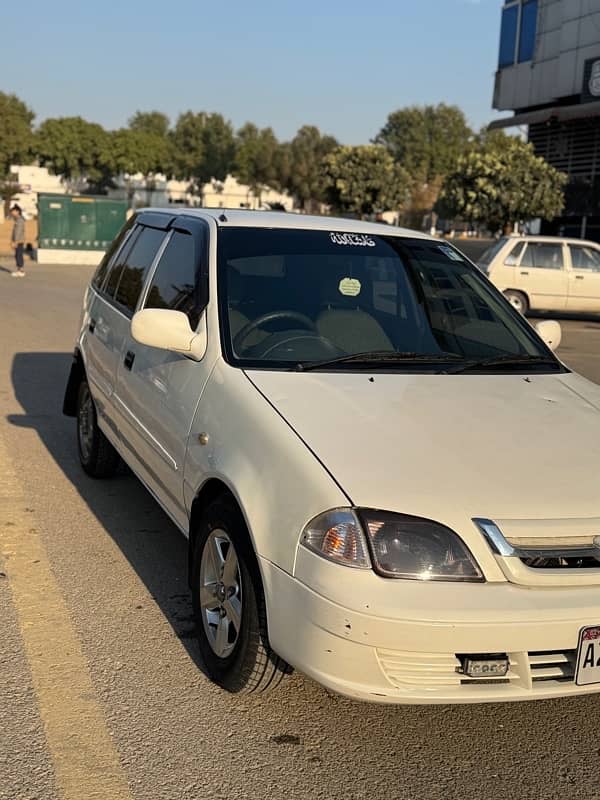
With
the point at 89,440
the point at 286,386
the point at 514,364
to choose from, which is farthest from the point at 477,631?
the point at 89,440

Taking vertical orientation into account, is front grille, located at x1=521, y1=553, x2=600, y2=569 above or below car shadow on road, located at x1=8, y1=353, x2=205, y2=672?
above

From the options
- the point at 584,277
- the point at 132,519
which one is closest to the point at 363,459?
the point at 132,519

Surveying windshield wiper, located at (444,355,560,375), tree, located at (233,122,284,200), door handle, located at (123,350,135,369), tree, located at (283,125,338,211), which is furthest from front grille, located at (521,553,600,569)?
tree, located at (233,122,284,200)

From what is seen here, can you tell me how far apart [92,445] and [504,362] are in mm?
2761

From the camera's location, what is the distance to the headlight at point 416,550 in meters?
2.54

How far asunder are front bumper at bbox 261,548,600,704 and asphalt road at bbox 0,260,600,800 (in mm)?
334

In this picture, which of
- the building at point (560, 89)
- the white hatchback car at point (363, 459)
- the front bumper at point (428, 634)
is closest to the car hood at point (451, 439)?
the white hatchback car at point (363, 459)

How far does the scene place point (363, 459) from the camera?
2758 millimetres

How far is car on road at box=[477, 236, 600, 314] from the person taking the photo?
56.1ft

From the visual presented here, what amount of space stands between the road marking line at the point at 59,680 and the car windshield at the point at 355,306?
1300mm

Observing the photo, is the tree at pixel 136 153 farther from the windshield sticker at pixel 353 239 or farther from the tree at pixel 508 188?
the windshield sticker at pixel 353 239

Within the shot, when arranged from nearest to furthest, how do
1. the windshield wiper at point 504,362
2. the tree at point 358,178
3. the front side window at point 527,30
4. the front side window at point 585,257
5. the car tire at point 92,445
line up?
the windshield wiper at point 504,362, the car tire at point 92,445, the front side window at point 585,257, the front side window at point 527,30, the tree at point 358,178

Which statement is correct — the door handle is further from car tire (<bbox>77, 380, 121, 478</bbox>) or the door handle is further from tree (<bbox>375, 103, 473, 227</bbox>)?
tree (<bbox>375, 103, 473, 227</bbox>)

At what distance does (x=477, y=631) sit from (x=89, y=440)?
11.7 feet
